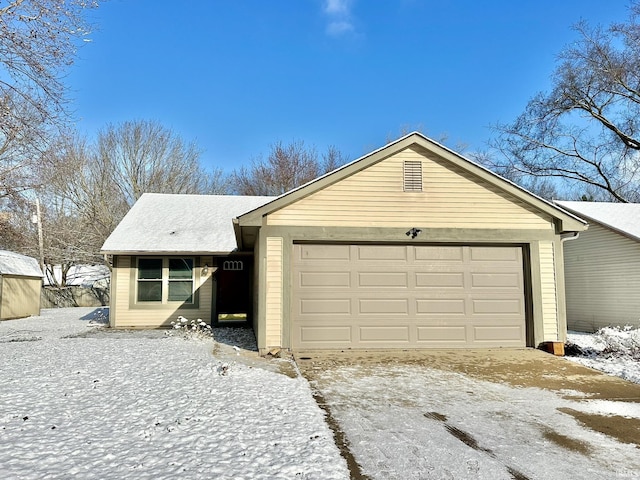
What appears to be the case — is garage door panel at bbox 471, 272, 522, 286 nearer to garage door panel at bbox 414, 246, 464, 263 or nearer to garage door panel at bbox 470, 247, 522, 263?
garage door panel at bbox 470, 247, 522, 263

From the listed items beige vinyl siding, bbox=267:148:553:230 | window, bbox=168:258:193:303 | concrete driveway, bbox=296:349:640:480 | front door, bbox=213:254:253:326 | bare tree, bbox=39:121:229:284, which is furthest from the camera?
bare tree, bbox=39:121:229:284

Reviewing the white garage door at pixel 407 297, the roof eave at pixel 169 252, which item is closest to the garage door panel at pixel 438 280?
the white garage door at pixel 407 297

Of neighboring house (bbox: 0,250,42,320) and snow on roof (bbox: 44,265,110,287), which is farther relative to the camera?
snow on roof (bbox: 44,265,110,287)

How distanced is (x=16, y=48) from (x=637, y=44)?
88.1 ft

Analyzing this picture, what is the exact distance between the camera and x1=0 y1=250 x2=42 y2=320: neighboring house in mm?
16009

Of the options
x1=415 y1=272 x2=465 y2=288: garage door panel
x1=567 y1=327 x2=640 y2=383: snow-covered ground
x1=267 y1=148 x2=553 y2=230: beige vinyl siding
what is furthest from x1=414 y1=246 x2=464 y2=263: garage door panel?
x1=567 y1=327 x2=640 y2=383: snow-covered ground

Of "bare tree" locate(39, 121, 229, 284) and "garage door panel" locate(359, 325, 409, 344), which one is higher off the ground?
"bare tree" locate(39, 121, 229, 284)

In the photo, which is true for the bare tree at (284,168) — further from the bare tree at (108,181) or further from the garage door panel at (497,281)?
the garage door panel at (497,281)

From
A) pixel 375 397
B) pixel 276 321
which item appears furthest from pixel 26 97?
pixel 375 397

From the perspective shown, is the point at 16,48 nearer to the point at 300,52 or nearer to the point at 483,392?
the point at 300,52

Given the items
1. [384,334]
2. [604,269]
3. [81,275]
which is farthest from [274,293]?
[81,275]

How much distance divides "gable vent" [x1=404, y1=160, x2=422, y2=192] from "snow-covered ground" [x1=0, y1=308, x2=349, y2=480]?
4420mm

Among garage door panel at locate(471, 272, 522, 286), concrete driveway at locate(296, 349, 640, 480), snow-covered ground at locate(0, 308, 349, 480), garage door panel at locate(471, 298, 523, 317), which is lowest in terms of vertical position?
concrete driveway at locate(296, 349, 640, 480)

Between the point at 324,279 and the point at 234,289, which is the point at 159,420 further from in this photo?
the point at 234,289
